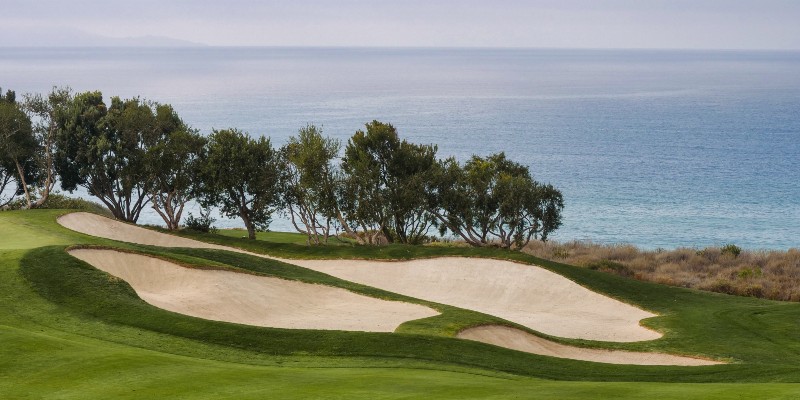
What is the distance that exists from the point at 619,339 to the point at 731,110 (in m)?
177

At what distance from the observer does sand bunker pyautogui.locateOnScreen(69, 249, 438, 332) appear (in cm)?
3075

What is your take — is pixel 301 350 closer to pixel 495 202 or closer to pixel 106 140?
pixel 495 202

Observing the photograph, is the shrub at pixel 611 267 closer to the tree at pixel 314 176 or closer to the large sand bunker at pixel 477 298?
the large sand bunker at pixel 477 298

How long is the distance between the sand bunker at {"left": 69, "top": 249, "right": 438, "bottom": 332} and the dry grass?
1970cm

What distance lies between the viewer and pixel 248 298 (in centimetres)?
3291

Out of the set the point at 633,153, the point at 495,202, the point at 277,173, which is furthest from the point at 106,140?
the point at 633,153

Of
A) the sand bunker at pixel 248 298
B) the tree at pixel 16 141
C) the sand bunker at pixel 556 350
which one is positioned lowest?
the sand bunker at pixel 556 350

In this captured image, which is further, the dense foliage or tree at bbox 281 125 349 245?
tree at bbox 281 125 349 245

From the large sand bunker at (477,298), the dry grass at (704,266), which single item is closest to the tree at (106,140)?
the large sand bunker at (477,298)

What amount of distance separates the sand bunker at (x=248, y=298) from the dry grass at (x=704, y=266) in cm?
1970

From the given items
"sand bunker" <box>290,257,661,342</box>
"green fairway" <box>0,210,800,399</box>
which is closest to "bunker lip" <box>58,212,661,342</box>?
"sand bunker" <box>290,257,661,342</box>

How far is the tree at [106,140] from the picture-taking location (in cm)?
5503

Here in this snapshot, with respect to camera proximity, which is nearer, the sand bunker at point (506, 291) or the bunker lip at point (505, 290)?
the bunker lip at point (505, 290)

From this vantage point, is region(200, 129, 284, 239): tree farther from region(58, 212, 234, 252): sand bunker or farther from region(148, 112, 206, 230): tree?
region(58, 212, 234, 252): sand bunker
